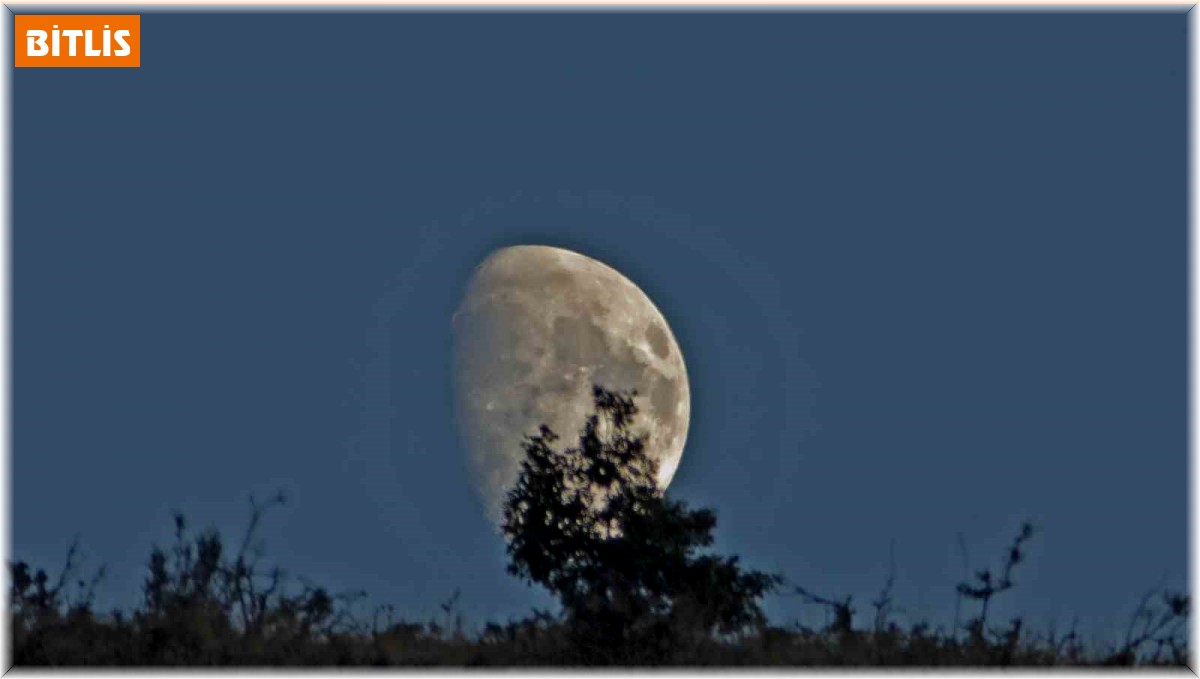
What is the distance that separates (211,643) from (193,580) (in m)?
1.64

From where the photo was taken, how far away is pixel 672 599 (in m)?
26.6

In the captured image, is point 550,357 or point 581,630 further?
point 550,357

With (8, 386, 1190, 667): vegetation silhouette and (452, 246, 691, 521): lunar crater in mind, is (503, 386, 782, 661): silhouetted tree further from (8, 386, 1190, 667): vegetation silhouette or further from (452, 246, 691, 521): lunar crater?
(452, 246, 691, 521): lunar crater

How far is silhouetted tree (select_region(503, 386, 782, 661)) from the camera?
2711 centimetres

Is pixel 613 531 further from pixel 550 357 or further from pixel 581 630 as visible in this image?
pixel 550 357

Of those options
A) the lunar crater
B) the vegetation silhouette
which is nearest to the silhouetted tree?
the vegetation silhouette

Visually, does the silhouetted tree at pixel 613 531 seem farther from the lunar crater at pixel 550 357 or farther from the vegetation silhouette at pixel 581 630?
the lunar crater at pixel 550 357

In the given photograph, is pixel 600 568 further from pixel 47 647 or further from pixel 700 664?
pixel 47 647

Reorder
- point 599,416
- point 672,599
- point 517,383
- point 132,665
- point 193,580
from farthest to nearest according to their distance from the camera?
point 517,383
point 599,416
point 672,599
point 193,580
point 132,665

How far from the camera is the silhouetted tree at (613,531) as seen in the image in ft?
88.9

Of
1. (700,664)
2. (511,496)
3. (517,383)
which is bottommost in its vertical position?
(700,664)

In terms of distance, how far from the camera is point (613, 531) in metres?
27.7

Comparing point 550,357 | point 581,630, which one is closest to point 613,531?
point 581,630

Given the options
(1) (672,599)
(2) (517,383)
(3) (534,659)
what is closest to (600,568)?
(1) (672,599)
